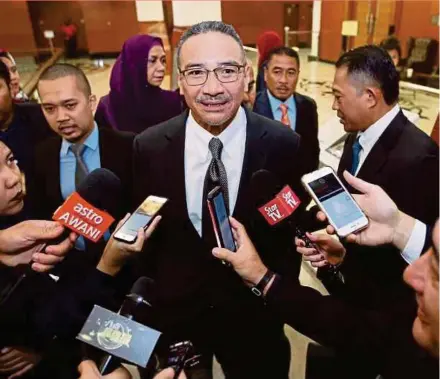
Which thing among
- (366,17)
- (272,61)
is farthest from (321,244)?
(366,17)

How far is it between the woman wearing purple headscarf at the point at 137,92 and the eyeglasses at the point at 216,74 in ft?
4.57

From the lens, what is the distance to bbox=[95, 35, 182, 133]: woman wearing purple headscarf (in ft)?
8.46

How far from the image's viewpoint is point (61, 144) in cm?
175

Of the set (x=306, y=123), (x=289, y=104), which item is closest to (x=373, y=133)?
(x=306, y=123)

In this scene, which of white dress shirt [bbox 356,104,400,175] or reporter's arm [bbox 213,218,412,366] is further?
white dress shirt [bbox 356,104,400,175]

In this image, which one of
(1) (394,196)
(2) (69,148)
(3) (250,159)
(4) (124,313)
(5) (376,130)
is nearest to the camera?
(4) (124,313)

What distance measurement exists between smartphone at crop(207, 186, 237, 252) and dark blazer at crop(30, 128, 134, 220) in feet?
2.19

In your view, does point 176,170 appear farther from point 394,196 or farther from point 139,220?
point 394,196

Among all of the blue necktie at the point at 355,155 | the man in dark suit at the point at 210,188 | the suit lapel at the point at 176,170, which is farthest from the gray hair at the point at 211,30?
the blue necktie at the point at 355,155

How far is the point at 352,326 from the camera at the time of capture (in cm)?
104

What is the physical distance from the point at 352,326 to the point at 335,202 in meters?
0.35

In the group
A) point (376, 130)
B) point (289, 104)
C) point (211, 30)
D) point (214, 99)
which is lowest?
point (289, 104)

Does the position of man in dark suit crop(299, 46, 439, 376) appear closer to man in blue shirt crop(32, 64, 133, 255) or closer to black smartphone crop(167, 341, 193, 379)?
black smartphone crop(167, 341, 193, 379)

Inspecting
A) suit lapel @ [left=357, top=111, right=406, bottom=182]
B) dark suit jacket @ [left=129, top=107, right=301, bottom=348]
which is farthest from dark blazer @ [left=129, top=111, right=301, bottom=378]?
suit lapel @ [left=357, top=111, right=406, bottom=182]
